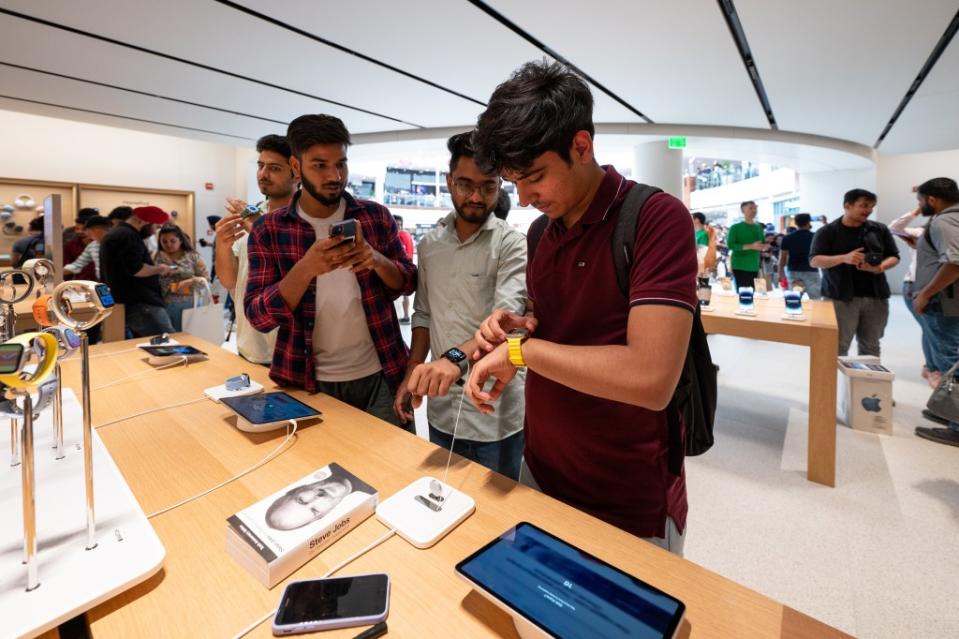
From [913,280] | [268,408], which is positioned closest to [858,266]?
[913,280]

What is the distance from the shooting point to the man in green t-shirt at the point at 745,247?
531 cm

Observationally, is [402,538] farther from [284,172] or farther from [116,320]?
[116,320]

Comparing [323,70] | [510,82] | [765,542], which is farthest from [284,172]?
[765,542]

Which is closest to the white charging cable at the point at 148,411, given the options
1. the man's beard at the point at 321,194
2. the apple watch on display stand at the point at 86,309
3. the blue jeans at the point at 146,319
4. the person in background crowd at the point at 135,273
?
the apple watch on display stand at the point at 86,309

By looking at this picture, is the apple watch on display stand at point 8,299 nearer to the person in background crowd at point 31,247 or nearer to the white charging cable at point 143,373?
the white charging cable at point 143,373

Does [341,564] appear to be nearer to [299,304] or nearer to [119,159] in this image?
[299,304]

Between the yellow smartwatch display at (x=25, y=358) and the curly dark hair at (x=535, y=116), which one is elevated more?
the curly dark hair at (x=535, y=116)

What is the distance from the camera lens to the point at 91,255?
4.21 m

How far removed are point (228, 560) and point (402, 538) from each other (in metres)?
0.28

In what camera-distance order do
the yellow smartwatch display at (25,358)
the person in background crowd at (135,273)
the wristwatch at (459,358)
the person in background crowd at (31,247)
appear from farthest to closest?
the person in background crowd at (31,247) < the person in background crowd at (135,273) < the wristwatch at (459,358) < the yellow smartwatch display at (25,358)

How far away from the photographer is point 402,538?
0.76m

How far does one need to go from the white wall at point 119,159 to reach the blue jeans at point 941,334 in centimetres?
864

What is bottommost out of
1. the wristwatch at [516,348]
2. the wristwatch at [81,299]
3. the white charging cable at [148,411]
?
the white charging cable at [148,411]

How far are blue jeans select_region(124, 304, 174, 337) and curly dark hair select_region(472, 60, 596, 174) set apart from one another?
3843mm
